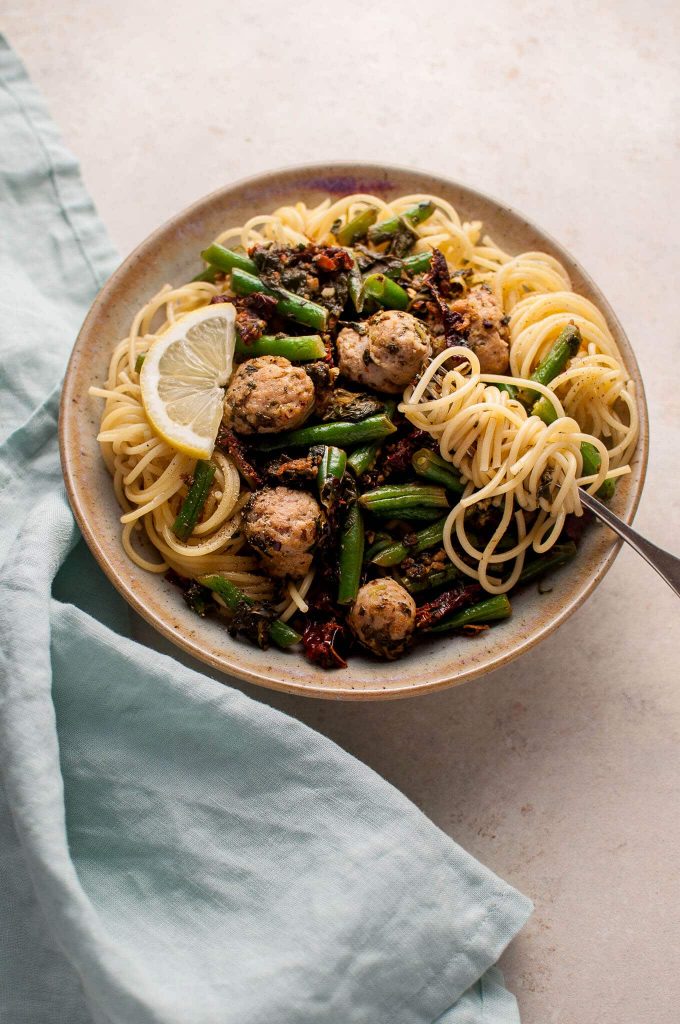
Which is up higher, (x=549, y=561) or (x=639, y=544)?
(x=639, y=544)

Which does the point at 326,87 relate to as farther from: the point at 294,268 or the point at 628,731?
the point at 628,731

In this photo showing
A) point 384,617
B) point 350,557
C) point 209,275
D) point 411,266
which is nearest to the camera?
point 384,617

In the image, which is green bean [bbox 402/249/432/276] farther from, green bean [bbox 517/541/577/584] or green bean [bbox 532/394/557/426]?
green bean [bbox 517/541/577/584]

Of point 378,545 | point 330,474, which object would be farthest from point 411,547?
point 330,474

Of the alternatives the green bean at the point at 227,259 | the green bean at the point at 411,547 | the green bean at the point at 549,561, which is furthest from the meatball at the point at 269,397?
the green bean at the point at 549,561

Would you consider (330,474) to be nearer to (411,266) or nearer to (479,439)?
(479,439)
